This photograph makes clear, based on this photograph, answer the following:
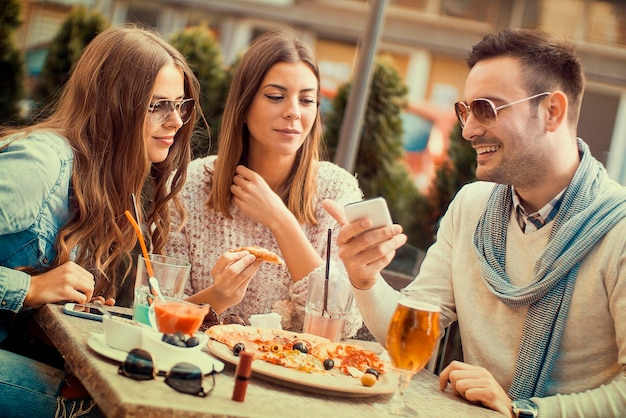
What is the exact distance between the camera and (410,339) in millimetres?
1771

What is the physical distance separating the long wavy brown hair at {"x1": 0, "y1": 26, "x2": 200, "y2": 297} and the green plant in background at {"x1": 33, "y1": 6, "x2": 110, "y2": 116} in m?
5.18

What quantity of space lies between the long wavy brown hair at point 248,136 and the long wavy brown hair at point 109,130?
0.55 metres

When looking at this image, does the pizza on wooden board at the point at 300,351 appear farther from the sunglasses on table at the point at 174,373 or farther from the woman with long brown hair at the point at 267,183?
the woman with long brown hair at the point at 267,183

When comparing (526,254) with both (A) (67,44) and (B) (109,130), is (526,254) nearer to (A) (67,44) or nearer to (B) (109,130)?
(B) (109,130)

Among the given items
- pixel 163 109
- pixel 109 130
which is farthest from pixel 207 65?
pixel 109 130

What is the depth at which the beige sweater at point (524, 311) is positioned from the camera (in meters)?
2.12

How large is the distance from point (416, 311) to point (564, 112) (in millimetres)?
1173

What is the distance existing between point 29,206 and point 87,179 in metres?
0.31

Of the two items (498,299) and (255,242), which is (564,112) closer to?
(498,299)

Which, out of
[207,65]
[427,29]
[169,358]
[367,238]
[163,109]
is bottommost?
[169,358]

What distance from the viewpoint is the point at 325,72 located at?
9.94 metres

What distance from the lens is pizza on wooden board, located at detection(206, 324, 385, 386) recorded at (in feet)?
6.04

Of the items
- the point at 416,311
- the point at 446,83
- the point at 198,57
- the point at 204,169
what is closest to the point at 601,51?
the point at 446,83

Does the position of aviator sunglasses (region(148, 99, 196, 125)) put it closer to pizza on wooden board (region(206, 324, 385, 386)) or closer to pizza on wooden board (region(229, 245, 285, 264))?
pizza on wooden board (region(229, 245, 285, 264))
